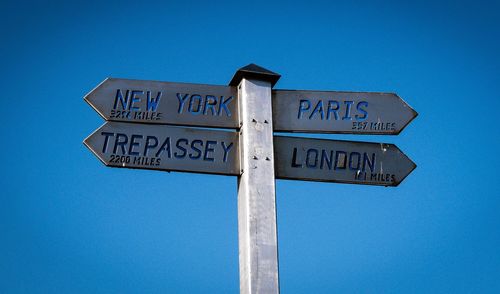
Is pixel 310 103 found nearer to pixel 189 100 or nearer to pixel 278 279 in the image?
pixel 189 100

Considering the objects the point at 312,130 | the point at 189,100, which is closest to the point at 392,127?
the point at 312,130

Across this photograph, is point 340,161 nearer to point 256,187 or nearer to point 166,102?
→ point 256,187

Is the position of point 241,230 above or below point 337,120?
below

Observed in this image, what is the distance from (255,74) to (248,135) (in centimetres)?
45

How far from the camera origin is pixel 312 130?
15.6 feet

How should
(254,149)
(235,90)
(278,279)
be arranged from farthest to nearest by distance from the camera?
(235,90) → (254,149) → (278,279)

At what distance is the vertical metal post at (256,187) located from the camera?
4.10m

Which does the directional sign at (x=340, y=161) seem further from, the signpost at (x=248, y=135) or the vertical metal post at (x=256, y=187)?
the vertical metal post at (x=256, y=187)

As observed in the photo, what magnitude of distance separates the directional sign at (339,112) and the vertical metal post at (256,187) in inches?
6.3

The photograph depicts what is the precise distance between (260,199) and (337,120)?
2.98ft

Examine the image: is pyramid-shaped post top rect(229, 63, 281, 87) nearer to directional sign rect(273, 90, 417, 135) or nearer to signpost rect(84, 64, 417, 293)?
signpost rect(84, 64, 417, 293)

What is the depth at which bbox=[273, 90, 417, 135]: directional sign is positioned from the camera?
4738mm

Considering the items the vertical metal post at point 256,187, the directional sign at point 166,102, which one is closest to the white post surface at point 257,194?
the vertical metal post at point 256,187

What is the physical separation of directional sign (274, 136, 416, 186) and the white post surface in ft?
0.56
